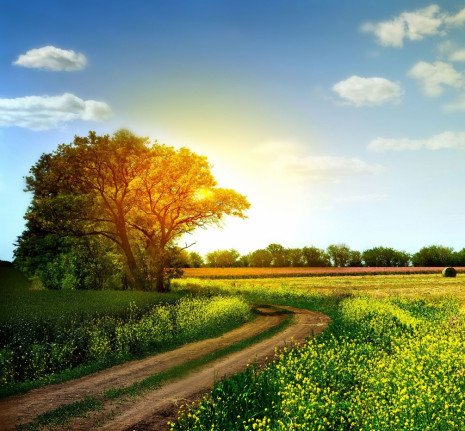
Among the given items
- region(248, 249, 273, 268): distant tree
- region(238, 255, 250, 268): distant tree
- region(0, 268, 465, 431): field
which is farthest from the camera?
region(238, 255, 250, 268): distant tree

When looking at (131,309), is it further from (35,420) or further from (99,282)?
(99,282)

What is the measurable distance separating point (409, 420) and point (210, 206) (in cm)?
3104

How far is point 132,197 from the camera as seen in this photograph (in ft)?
125

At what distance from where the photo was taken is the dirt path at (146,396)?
422 inches

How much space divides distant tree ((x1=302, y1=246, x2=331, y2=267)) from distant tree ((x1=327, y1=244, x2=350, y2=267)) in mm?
1195

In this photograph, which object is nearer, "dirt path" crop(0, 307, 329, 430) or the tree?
"dirt path" crop(0, 307, 329, 430)

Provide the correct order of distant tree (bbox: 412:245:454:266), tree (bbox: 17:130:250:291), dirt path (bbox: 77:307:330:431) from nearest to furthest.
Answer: dirt path (bbox: 77:307:330:431), tree (bbox: 17:130:250:291), distant tree (bbox: 412:245:454:266)

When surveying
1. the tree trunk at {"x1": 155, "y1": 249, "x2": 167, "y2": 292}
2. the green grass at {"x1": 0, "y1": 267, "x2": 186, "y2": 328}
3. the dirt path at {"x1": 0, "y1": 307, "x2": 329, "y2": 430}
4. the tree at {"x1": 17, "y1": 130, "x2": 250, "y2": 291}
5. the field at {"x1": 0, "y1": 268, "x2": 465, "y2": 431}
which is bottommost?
the dirt path at {"x1": 0, "y1": 307, "x2": 329, "y2": 430}

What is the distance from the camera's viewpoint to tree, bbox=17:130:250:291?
34.8 meters

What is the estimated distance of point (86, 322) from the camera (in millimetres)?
18547

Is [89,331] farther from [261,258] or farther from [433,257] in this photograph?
[433,257]

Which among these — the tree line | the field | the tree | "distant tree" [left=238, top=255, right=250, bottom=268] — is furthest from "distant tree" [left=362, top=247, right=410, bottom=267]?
the field

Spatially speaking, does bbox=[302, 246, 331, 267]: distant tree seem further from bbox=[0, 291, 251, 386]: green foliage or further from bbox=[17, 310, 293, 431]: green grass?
bbox=[17, 310, 293, 431]: green grass

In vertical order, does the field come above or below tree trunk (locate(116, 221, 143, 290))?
below
